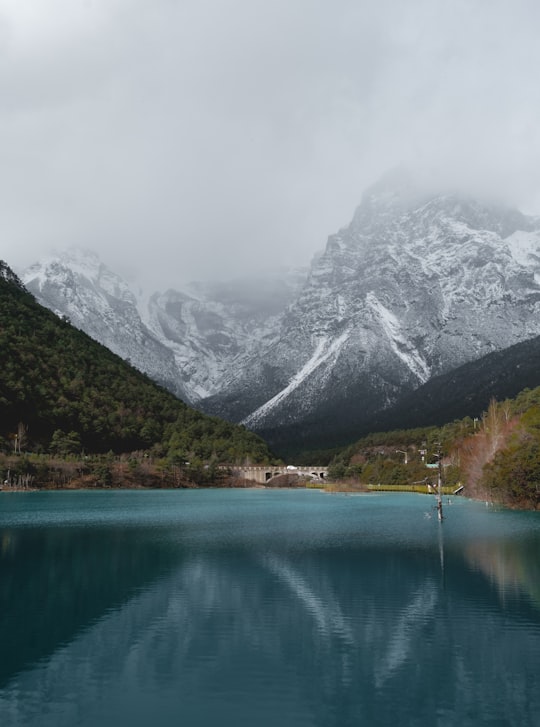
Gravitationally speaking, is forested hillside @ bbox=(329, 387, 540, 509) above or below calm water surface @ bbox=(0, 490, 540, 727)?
above

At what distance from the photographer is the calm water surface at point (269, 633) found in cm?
2067

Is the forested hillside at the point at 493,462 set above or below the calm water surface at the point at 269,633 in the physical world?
above

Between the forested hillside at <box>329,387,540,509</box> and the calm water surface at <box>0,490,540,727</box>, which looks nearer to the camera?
the calm water surface at <box>0,490,540,727</box>

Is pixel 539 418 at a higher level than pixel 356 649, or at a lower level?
higher

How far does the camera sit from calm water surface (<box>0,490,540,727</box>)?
20672mm

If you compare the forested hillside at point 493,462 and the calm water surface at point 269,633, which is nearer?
the calm water surface at point 269,633

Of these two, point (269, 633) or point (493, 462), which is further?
point (493, 462)

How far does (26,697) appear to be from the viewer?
837 inches

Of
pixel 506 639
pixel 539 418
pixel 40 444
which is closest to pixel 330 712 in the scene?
pixel 506 639

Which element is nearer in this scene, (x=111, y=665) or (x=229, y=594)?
(x=111, y=665)

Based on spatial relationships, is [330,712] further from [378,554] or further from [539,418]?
[539,418]

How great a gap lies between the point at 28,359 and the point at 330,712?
192118mm

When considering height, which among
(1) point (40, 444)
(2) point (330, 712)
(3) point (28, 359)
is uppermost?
(3) point (28, 359)

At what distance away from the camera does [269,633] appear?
28.7 metres
